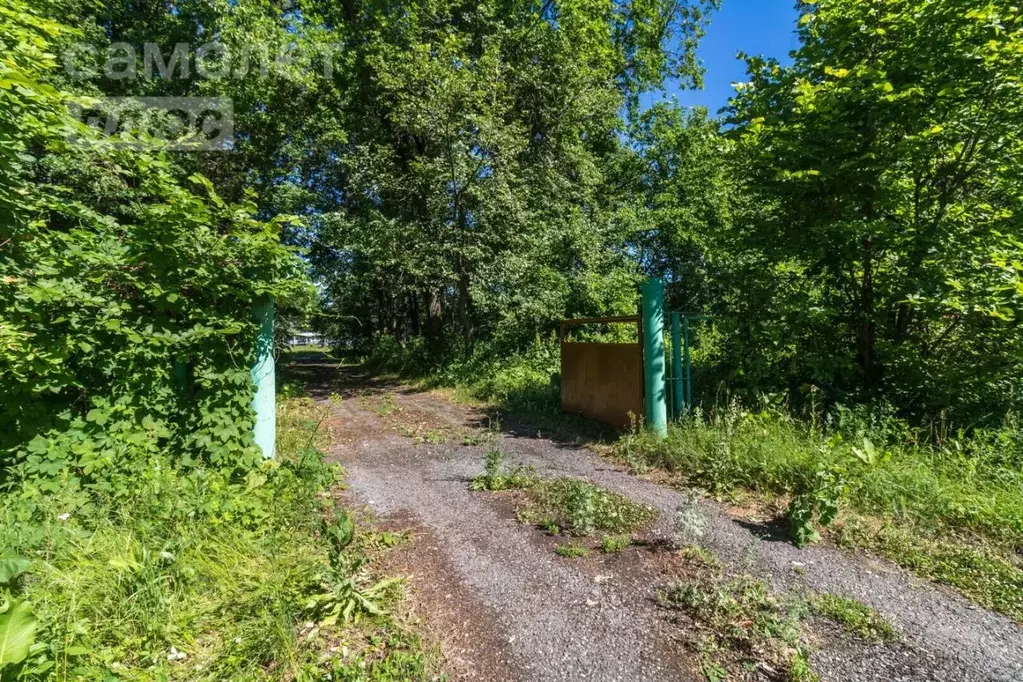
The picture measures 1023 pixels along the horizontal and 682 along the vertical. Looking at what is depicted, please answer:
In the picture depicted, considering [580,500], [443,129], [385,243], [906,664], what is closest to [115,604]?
[580,500]

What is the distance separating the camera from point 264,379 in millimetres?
4605

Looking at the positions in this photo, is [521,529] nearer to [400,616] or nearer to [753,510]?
[400,616]

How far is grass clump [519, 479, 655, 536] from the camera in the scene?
12.5 feet

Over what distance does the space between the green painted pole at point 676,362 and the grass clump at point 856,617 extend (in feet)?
11.0

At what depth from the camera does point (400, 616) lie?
282cm

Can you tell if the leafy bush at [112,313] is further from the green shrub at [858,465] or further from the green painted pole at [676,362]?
the green painted pole at [676,362]

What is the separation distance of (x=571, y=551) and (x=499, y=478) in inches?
59.0

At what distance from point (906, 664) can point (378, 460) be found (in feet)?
16.0

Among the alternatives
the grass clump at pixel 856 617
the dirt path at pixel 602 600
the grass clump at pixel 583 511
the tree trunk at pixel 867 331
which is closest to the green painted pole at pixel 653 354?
the dirt path at pixel 602 600

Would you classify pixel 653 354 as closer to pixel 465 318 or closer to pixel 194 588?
pixel 194 588

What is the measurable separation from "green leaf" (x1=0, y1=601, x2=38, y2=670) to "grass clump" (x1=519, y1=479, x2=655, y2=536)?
287cm

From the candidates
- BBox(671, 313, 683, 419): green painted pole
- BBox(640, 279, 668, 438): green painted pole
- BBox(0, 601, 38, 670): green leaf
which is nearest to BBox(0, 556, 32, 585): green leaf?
BBox(0, 601, 38, 670): green leaf

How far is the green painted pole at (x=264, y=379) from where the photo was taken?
455 centimetres

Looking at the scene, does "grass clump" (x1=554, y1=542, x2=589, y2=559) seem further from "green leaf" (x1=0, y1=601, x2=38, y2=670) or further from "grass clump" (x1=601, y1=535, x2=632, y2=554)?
"green leaf" (x1=0, y1=601, x2=38, y2=670)
